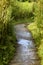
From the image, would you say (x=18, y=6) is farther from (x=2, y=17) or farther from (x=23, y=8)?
(x=2, y=17)

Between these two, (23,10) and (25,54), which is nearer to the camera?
(25,54)

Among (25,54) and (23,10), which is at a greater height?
(25,54)

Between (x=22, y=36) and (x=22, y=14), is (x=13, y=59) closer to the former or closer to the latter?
(x=22, y=36)

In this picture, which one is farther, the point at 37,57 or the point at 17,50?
the point at 17,50

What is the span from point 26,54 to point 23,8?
12689 millimetres

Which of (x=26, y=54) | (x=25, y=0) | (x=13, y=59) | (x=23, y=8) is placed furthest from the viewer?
(x=25, y=0)

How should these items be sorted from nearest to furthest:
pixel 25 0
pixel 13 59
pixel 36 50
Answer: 1. pixel 13 59
2. pixel 36 50
3. pixel 25 0

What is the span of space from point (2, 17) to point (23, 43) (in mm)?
2935

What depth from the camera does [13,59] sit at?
9.41 metres

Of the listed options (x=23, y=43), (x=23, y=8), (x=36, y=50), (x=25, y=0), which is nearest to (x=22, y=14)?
(x=23, y=8)

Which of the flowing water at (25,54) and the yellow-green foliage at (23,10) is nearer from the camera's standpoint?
the flowing water at (25,54)

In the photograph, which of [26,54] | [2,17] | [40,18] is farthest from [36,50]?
[2,17]

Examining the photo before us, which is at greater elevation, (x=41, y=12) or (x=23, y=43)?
(x=41, y=12)

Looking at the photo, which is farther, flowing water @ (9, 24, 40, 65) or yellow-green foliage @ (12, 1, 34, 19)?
yellow-green foliage @ (12, 1, 34, 19)
